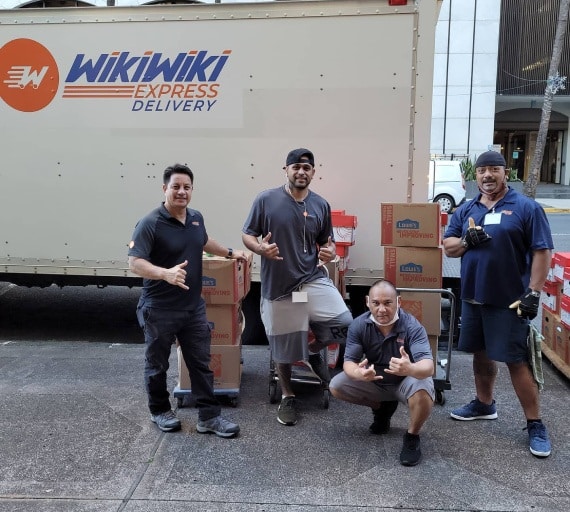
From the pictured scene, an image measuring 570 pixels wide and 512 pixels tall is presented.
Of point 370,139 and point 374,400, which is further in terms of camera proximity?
point 370,139

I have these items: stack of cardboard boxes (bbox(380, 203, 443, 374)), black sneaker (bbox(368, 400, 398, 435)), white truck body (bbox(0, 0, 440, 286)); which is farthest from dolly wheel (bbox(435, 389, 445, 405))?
white truck body (bbox(0, 0, 440, 286))

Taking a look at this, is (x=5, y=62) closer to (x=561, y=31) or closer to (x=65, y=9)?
(x=65, y=9)

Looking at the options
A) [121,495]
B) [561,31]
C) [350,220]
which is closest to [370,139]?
[350,220]

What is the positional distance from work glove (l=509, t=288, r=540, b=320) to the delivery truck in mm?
1771

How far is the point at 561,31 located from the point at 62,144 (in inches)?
704

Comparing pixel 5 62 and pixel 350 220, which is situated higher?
pixel 5 62

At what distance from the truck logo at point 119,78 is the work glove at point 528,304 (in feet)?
10.2

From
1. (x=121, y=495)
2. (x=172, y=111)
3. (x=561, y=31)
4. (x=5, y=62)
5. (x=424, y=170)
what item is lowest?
(x=121, y=495)

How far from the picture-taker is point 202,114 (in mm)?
5090

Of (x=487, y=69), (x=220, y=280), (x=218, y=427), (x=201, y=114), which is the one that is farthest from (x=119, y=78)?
(x=487, y=69)

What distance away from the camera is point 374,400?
11.7 feet

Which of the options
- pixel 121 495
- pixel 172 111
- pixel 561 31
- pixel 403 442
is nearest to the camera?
pixel 121 495

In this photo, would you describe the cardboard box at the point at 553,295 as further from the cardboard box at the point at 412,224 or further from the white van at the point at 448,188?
the white van at the point at 448,188

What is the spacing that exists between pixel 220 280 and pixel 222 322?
13.0 inches
